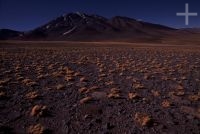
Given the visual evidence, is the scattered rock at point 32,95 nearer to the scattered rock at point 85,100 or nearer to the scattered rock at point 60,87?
the scattered rock at point 60,87

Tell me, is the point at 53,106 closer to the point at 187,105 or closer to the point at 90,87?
the point at 90,87

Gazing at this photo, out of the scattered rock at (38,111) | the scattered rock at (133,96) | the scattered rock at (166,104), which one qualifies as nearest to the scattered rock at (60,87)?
the scattered rock at (38,111)

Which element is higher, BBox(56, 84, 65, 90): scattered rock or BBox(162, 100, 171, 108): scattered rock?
BBox(56, 84, 65, 90): scattered rock

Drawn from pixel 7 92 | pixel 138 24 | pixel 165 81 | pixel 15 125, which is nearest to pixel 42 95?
pixel 7 92

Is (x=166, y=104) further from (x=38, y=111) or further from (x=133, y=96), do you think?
(x=38, y=111)

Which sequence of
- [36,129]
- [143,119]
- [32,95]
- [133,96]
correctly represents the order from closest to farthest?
[36,129] → [143,119] → [32,95] → [133,96]

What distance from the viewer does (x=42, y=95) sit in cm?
1092

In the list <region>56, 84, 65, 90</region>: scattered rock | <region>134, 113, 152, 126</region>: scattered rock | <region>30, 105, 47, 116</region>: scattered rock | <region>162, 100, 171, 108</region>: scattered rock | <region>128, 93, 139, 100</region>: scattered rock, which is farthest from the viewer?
<region>56, 84, 65, 90</region>: scattered rock

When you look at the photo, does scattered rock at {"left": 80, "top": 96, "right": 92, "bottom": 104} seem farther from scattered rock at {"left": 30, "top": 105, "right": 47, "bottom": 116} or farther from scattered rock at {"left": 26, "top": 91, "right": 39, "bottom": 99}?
scattered rock at {"left": 26, "top": 91, "right": 39, "bottom": 99}

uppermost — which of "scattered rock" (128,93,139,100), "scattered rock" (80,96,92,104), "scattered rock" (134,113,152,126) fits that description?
"scattered rock" (80,96,92,104)

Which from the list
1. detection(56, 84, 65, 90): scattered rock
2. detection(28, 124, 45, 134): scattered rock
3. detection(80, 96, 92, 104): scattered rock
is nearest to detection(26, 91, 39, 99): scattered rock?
detection(56, 84, 65, 90): scattered rock

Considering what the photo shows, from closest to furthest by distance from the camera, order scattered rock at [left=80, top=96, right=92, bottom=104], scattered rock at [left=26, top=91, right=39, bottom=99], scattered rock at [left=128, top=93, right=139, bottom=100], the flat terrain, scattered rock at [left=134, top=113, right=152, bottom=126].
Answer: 1. the flat terrain
2. scattered rock at [left=134, top=113, right=152, bottom=126]
3. scattered rock at [left=80, top=96, right=92, bottom=104]
4. scattered rock at [left=26, top=91, right=39, bottom=99]
5. scattered rock at [left=128, top=93, right=139, bottom=100]

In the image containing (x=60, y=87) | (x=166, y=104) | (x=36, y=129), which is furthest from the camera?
(x=60, y=87)

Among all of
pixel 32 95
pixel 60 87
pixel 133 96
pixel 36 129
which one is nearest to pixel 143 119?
pixel 133 96
